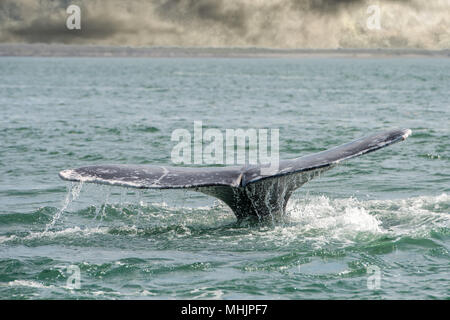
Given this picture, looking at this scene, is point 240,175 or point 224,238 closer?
point 240,175

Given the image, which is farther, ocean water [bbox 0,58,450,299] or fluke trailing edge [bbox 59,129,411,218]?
fluke trailing edge [bbox 59,129,411,218]

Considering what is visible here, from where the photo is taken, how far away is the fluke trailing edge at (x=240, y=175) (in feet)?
27.0

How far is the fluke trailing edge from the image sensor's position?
823 cm

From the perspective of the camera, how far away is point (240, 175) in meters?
8.57

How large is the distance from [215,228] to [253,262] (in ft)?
5.53

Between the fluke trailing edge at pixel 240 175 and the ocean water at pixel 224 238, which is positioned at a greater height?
the fluke trailing edge at pixel 240 175

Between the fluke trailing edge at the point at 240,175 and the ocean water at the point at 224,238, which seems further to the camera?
the fluke trailing edge at the point at 240,175

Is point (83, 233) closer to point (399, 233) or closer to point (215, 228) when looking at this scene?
point (215, 228)

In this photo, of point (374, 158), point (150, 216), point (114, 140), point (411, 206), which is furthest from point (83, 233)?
point (114, 140)

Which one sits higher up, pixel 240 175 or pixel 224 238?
pixel 240 175

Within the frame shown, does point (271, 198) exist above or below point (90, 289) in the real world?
above

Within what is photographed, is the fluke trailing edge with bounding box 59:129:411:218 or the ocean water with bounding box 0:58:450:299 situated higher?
the fluke trailing edge with bounding box 59:129:411:218

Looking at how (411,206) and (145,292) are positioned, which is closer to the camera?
(145,292)

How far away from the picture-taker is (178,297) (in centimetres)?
765
